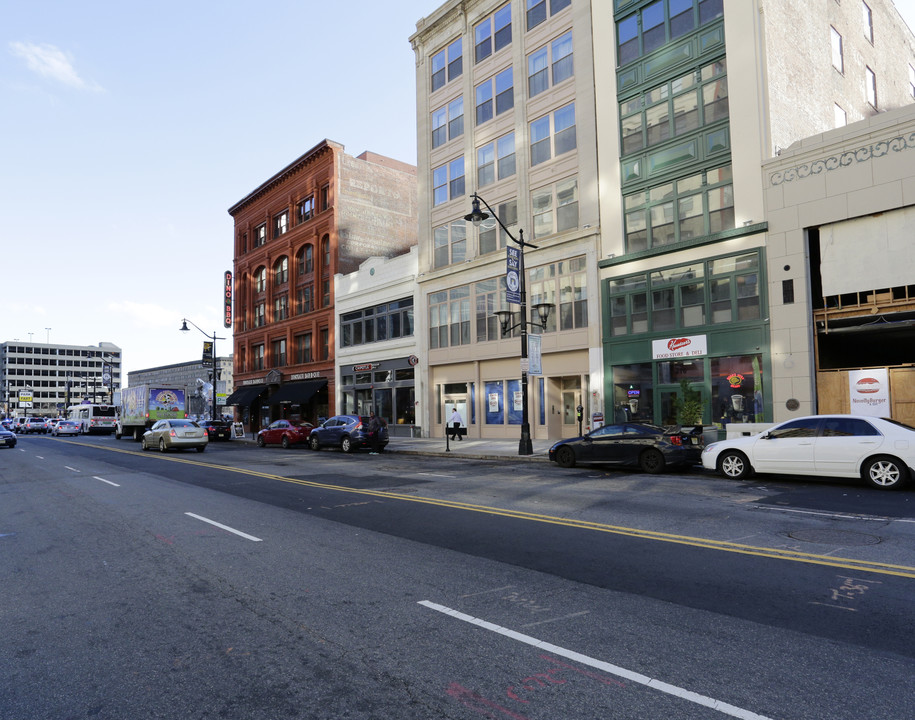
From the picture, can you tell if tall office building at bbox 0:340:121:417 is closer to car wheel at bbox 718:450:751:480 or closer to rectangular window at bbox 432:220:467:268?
rectangular window at bbox 432:220:467:268

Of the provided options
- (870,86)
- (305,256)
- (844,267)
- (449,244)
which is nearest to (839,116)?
(870,86)

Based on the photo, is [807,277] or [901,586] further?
[807,277]

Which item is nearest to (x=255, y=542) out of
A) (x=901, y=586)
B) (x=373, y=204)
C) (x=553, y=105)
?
(x=901, y=586)

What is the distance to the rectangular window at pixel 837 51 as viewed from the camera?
26.9 m

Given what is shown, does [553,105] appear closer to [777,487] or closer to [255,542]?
[777,487]

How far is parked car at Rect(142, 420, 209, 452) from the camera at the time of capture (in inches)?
1075

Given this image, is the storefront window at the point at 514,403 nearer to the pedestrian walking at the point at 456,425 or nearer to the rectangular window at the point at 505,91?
the pedestrian walking at the point at 456,425

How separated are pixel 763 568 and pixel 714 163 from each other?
20.2 meters

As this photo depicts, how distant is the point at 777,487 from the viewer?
12.5 m

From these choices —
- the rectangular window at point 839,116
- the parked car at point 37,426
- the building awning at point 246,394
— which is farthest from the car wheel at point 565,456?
the parked car at point 37,426

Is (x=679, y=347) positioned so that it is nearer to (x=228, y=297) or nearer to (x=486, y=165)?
(x=486, y=165)

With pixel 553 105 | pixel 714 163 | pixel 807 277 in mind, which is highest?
pixel 553 105

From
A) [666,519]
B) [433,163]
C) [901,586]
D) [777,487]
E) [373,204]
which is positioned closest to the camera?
[901,586]

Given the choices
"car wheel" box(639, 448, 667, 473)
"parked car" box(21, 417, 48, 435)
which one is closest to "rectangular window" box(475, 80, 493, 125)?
"car wheel" box(639, 448, 667, 473)
